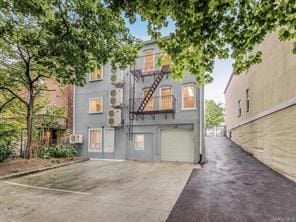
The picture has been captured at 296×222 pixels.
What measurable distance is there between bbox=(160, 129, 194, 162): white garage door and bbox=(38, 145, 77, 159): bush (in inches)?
257

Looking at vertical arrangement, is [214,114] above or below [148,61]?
below

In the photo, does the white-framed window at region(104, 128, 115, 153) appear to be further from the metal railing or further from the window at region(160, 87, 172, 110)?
the window at region(160, 87, 172, 110)

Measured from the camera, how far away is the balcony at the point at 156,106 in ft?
39.6

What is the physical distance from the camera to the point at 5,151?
1072 centimetres

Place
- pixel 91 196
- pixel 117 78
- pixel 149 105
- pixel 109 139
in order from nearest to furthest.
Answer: pixel 91 196, pixel 149 105, pixel 117 78, pixel 109 139

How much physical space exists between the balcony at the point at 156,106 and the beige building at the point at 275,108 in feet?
16.2

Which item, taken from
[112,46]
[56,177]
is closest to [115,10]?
[112,46]

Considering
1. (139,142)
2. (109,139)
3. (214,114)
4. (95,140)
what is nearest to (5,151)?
(95,140)

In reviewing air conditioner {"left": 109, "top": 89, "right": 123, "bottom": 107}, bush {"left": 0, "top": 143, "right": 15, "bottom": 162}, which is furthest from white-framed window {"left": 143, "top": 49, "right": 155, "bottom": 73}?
bush {"left": 0, "top": 143, "right": 15, "bottom": 162}

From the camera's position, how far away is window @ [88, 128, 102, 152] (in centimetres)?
1419

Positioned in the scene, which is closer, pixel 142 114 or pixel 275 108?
pixel 275 108

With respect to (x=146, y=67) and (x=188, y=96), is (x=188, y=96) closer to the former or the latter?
(x=188, y=96)

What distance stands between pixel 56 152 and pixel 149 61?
889 centimetres

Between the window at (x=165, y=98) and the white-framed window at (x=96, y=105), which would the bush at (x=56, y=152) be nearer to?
the white-framed window at (x=96, y=105)
